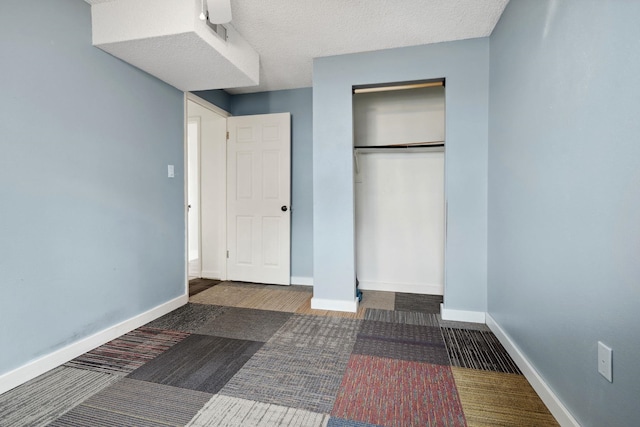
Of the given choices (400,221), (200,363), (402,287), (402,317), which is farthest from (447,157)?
(200,363)

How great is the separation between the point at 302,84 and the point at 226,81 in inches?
45.4

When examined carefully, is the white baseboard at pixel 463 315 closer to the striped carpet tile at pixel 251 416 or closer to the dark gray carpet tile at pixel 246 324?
the dark gray carpet tile at pixel 246 324

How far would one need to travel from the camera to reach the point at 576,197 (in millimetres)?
1254

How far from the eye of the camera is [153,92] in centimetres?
263

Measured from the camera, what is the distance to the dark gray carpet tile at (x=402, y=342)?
6.50ft

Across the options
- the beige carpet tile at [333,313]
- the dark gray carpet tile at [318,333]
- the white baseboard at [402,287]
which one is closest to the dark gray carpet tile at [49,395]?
the dark gray carpet tile at [318,333]

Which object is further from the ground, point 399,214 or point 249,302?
point 399,214

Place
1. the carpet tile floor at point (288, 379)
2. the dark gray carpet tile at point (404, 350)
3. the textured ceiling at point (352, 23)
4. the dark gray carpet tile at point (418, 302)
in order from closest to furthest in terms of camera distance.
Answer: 1. the carpet tile floor at point (288, 379)
2. the dark gray carpet tile at point (404, 350)
3. the textured ceiling at point (352, 23)
4. the dark gray carpet tile at point (418, 302)

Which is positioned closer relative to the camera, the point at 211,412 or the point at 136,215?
the point at 211,412

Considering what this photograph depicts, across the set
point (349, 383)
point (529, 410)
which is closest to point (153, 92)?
point (349, 383)

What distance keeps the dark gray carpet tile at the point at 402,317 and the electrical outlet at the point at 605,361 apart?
1463 mm

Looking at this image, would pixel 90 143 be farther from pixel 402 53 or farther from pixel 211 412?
pixel 402 53

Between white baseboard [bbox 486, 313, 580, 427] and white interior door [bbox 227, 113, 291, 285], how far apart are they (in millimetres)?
2359

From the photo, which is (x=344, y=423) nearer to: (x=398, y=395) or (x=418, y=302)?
(x=398, y=395)
